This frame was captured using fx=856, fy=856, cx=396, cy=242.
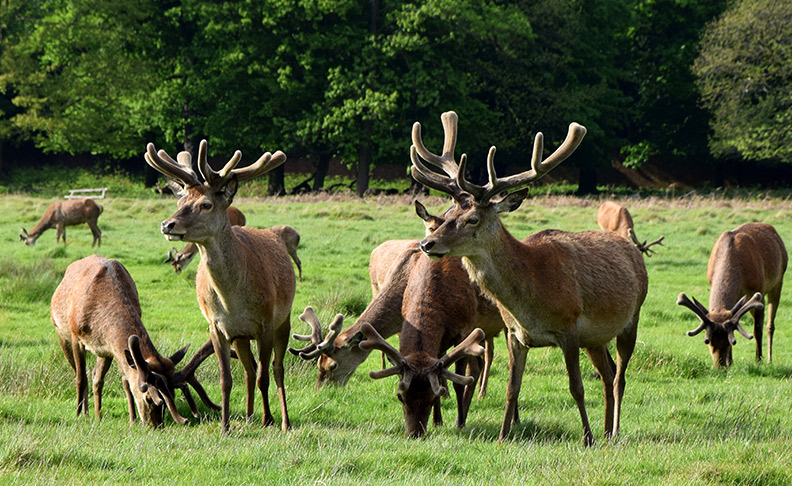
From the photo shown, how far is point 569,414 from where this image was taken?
7250mm

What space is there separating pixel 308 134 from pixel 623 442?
29092 millimetres

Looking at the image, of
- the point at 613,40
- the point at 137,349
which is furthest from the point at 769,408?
the point at 613,40

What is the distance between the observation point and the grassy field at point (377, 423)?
5.04 meters

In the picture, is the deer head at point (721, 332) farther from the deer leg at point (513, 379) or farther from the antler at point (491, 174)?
the antler at point (491, 174)

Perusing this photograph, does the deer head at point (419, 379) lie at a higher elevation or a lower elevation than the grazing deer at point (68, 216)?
higher

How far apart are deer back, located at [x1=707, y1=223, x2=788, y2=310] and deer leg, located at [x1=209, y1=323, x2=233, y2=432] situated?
5.95 meters

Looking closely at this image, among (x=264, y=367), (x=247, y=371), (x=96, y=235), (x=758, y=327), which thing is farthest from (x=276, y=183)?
(x=264, y=367)

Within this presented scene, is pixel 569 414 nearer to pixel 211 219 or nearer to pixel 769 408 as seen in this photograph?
pixel 769 408

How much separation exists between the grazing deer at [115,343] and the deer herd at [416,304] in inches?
0.5

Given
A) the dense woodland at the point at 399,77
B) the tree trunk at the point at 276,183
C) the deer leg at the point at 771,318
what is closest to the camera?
the deer leg at the point at 771,318

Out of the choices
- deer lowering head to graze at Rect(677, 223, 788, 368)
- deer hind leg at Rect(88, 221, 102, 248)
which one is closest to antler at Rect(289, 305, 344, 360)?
deer lowering head to graze at Rect(677, 223, 788, 368)

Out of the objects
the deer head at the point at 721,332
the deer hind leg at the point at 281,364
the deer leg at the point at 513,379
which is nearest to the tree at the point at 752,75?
the deer head at the point at 721,332

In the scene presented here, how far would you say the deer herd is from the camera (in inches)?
239

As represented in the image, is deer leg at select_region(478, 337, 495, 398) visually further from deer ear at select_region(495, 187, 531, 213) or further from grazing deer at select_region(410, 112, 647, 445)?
deer ear at select_region(495, 187, 531, 213)
